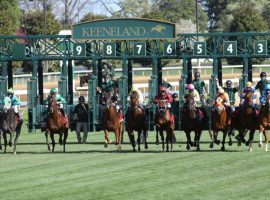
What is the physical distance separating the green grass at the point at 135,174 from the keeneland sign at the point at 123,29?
22.3ft

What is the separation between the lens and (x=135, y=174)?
2061 cm

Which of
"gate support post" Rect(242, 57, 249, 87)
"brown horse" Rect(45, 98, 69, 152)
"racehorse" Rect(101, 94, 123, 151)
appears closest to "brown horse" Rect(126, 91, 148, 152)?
"racehorse" Rect(101, 94, 123, 151)

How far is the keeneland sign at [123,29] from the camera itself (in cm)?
3356

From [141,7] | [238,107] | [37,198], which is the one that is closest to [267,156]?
[238,107]

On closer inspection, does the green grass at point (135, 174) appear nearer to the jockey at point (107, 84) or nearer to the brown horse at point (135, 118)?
the brown horse at point (135, 118)

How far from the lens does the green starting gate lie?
110ft

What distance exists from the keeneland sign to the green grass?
22.3ft

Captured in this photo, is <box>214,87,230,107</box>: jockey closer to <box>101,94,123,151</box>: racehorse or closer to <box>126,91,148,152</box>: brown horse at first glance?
<box>126,91,148,152</box>: brown horse

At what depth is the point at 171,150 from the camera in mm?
26156

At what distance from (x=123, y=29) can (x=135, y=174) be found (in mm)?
13634

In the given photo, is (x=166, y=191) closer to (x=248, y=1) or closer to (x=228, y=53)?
(x=228, y=53)

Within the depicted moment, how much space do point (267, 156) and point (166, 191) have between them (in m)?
6.20

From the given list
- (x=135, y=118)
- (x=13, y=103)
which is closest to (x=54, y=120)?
(x=13, y=103)

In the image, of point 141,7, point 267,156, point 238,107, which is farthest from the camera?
point 141,7
